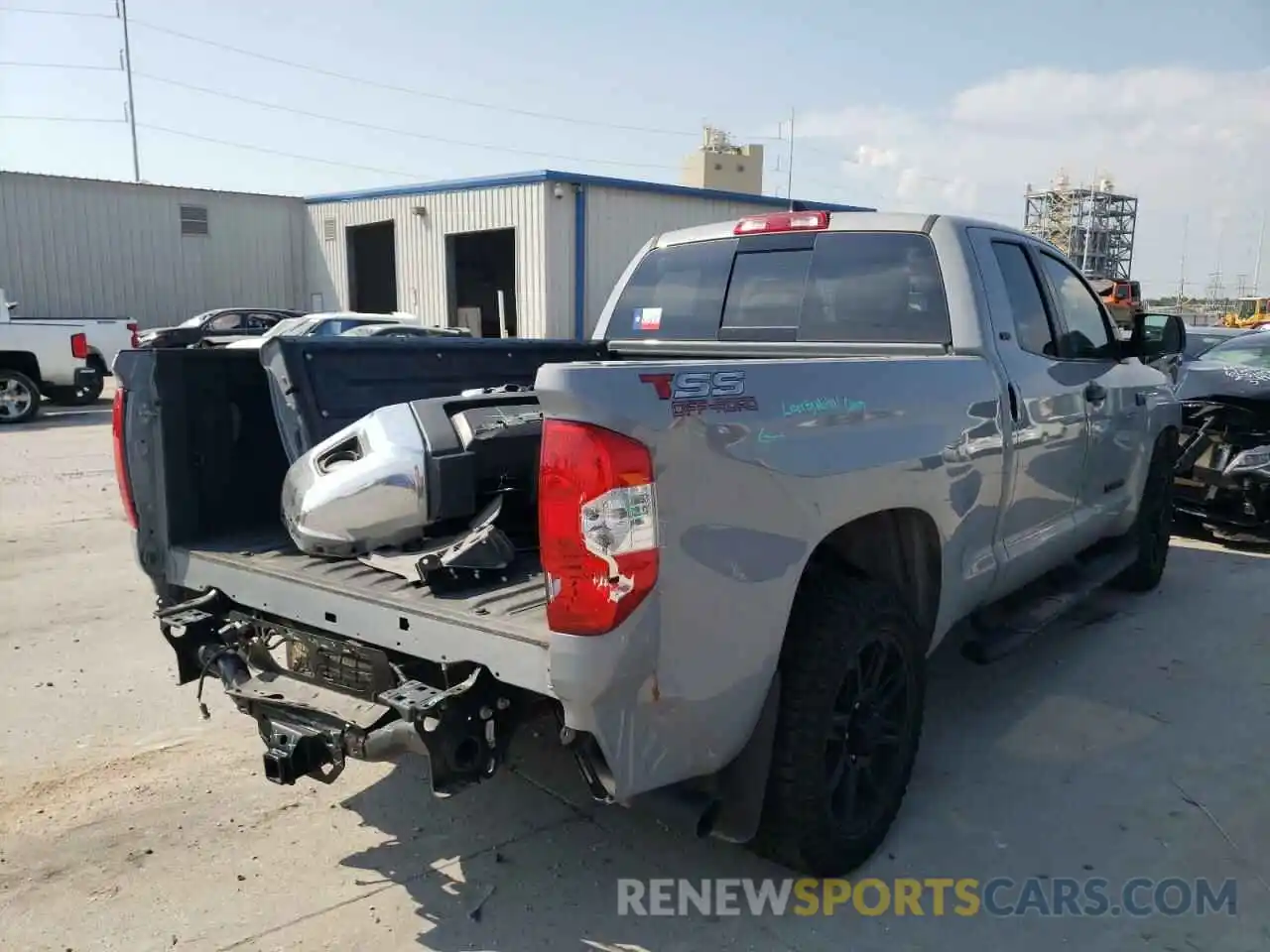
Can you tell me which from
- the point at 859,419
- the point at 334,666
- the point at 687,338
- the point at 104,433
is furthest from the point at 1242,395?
the point at 104,433

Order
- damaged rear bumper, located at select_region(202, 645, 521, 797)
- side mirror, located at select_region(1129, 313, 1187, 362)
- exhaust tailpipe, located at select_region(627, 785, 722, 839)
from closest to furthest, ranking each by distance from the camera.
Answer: damaged rear bumper, located at select_region(202, 645, 521, 797) → exhaust tailpipe, located at select_region(627, 785, 722, 839) → side mirror, located at select_region(1129, 313, 1187, 362)

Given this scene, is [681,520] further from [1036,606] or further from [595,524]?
[1036,606]

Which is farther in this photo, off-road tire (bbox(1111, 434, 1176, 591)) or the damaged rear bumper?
off-road tire (bbox(1111, 434, 1176, 591))

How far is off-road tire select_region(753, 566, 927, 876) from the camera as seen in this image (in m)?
2.82

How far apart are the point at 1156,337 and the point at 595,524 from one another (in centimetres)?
427

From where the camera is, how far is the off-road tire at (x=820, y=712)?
2820mm

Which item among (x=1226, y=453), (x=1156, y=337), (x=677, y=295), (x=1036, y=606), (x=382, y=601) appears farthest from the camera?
(x=1226, y=453)

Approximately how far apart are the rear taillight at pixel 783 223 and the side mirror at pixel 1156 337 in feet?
6.44

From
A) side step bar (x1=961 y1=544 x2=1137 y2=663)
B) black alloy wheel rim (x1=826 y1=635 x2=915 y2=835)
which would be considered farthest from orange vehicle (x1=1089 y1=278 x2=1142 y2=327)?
black alloy wheel rim (x1=826 y1=635 x2=915 y2=835)

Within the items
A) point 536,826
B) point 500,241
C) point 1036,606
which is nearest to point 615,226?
point 500,241

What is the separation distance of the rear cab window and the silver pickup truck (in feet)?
0.05

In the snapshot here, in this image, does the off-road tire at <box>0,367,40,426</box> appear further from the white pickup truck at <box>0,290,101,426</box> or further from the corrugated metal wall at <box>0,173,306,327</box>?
the corrugated metal wall at <box>0,173,306,327</box>

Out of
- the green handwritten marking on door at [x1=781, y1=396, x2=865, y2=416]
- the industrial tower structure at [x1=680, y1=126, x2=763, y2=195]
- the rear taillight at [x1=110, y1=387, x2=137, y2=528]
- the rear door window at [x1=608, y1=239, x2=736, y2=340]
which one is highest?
the industrial tower structure at [x1=680, y1=126, x2=763, y2=195]

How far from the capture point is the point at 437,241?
2442cm
